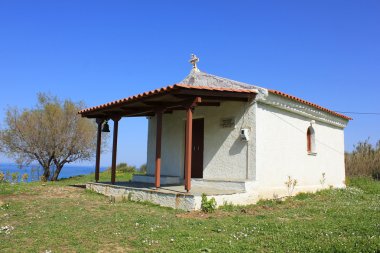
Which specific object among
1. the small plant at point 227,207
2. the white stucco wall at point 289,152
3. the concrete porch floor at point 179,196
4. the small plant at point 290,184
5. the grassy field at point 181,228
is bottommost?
the grassy field at point 181,228

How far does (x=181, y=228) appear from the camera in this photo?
21.1 ft

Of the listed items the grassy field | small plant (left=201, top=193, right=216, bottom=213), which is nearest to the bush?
the grassy field

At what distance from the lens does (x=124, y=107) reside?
36.7 ft

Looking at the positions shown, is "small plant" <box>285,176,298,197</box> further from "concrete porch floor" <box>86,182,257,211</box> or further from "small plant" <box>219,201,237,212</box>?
"small plant" <box>219,201,237,212</box>

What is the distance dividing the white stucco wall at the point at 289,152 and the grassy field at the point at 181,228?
111 cm

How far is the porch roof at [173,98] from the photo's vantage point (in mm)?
8717

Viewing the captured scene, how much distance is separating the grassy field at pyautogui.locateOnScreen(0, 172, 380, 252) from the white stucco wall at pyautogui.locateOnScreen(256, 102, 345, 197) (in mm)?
1112

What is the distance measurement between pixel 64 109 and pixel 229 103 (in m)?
14.7

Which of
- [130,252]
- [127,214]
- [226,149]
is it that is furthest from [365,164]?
[130,252]

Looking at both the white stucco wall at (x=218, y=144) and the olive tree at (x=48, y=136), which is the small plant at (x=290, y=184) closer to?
the white stucco wall at (x=218, y=144)

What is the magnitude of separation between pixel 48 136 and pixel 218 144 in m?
13.8

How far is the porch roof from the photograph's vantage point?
343 inches

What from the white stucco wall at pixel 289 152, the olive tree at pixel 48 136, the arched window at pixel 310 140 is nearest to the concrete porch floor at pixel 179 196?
the white stucco wall at pixel 289 152

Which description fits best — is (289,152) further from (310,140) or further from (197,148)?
(197,148)
